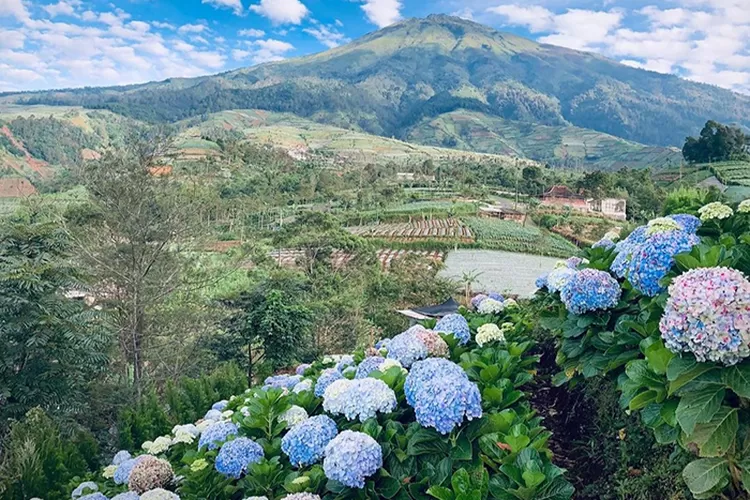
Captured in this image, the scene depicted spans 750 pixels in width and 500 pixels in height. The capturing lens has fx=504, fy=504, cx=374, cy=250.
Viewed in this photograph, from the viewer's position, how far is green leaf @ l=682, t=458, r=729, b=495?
1202 mm

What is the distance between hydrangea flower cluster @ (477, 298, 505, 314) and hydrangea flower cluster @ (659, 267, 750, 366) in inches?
73.8

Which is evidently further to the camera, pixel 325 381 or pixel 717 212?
pixel 325 381

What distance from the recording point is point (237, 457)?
1951 mm

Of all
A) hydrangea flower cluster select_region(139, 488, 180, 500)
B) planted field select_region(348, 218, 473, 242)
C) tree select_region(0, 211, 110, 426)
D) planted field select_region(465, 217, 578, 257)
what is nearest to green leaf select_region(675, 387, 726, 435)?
hydrangea flower cluster select_region(139, 488, 180, 500)

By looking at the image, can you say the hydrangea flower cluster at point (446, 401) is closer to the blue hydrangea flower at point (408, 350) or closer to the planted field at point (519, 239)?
the blue hydrangea flower at point (408, 350)

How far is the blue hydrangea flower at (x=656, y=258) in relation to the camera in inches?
62.3

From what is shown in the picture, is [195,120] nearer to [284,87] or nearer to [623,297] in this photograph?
[284,87]

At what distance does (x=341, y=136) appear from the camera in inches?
4560

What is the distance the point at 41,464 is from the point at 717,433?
3.90m

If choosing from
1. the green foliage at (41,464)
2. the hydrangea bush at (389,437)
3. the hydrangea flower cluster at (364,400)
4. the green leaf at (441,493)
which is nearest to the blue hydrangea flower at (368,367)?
the hydrangea bush at (389,437)

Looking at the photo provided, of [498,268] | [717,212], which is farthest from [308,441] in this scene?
[498,268]

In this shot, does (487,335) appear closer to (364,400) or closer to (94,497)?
(364,400)

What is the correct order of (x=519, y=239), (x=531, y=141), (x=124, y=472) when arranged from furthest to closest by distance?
(x=531, y=141), (x=519, y=239), (x=124, y=472)

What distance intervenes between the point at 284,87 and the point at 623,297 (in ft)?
579
